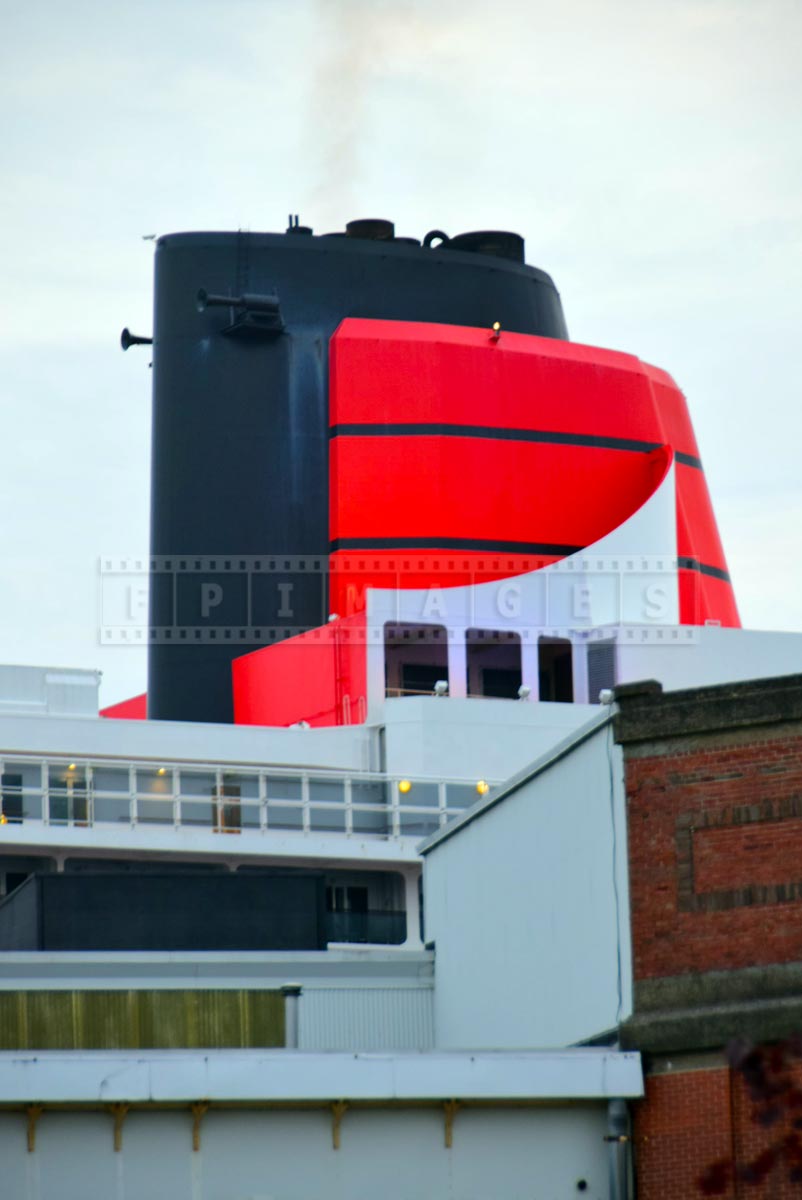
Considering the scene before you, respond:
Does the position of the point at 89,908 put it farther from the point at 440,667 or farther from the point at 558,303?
the point at 558,303

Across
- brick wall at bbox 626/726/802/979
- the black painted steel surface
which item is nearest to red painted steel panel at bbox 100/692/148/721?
the black painted steel surface

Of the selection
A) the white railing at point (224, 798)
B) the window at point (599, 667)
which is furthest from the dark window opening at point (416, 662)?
the white railing at point (224, 798)

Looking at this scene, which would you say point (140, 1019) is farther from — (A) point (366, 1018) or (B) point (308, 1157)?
(B) point (308, 1157)

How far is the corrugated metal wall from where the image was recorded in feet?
90.1

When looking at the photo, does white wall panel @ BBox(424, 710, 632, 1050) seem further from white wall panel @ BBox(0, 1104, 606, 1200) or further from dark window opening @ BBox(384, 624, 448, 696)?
dark window opening @ BBox(384, 624, 448, 696)

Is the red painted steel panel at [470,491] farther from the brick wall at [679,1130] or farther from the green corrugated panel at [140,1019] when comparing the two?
the brick wall at [679,1130]

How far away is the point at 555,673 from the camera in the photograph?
38.6 metres

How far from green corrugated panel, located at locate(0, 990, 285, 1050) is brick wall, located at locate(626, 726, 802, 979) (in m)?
7.09

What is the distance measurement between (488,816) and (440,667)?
13.5 meters

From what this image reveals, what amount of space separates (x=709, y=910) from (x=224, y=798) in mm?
14581

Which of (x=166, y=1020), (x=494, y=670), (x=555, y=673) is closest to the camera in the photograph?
(x=166, y=1020)

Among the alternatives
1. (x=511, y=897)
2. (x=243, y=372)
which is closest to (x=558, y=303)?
(x=243, y=372)

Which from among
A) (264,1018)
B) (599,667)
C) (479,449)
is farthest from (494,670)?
(264,1018)

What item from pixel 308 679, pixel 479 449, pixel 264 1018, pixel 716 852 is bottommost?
pixel 264 1018
